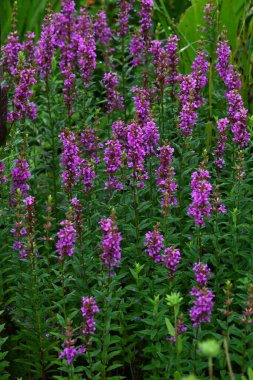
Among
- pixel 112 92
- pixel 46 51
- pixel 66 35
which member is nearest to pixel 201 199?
pixel 112 92

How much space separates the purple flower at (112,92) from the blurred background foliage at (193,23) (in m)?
0.61

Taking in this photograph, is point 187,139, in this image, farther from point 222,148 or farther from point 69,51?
point 69,51

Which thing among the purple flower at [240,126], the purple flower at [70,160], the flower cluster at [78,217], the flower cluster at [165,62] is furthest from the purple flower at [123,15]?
the flower cluster at [78,217]

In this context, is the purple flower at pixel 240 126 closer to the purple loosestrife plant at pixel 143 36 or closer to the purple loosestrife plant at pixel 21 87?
the purple loosestrife plant at pixel 143 36

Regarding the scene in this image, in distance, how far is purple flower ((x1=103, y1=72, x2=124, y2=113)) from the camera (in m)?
4.60

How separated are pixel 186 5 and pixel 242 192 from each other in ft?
14.0

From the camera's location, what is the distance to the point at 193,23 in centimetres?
636

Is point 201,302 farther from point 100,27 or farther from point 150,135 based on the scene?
point 100,27

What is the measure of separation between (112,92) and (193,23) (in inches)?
78.6

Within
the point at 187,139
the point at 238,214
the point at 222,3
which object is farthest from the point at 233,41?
the point at 238,214

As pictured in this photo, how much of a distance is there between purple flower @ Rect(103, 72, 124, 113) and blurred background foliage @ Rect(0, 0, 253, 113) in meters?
0.61

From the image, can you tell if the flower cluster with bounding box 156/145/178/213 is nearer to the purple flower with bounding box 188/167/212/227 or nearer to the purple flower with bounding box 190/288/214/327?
the purple flower with bounding box 188/167/212/227

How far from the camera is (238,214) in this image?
13.3 feet

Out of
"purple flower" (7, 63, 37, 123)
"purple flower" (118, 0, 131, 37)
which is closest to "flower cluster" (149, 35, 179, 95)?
"purple flower" (118, 0, 131, 37)
